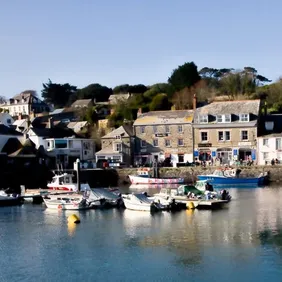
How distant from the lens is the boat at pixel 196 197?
1706 inches

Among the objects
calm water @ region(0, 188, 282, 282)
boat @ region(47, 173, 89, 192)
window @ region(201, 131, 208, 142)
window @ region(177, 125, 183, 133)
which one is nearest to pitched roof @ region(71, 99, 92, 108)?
window @ region(177, 125, 183, 133)

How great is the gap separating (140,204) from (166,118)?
36.1m

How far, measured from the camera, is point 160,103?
311 feet

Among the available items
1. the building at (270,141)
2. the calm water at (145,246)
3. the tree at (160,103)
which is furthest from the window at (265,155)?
the calm water at (145,246)

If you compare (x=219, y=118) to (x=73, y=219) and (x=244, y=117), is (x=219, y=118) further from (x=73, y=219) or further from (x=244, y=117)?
(x=73, y=219)

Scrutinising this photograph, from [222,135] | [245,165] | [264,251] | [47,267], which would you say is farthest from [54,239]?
[222,135]

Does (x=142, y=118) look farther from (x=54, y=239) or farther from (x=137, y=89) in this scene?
(x=54, y=239)

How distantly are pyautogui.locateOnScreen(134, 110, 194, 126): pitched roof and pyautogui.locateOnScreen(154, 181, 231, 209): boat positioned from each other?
3042cm

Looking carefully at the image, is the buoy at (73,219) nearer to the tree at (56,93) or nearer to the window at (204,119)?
the window at (204,119)

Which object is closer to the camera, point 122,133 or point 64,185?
point 64,185

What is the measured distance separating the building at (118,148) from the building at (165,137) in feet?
3.83

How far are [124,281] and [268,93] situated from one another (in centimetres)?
7330

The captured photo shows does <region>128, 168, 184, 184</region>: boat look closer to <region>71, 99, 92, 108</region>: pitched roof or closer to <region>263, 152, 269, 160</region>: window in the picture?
<region>263, 152, 269, 160</region>: window

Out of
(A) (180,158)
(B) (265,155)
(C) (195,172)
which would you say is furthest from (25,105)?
(B) (265,155)
